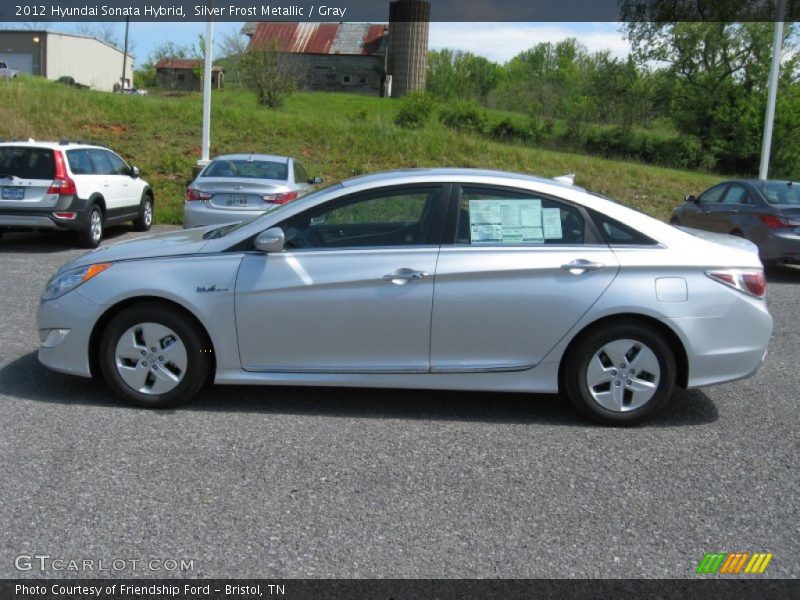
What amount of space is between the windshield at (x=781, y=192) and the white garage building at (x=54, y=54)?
58.3 metres

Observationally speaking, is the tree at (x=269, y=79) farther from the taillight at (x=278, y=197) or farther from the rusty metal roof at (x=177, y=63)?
the rusty metal roof at (x=177, y=63)

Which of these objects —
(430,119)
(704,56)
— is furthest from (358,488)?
(704,56)

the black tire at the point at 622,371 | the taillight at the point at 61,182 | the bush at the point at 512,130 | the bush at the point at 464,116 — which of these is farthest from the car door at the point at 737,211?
the bush at the point at 464,116

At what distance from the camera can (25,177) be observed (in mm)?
12023

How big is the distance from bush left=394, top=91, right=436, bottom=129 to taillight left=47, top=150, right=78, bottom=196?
72.0 ft

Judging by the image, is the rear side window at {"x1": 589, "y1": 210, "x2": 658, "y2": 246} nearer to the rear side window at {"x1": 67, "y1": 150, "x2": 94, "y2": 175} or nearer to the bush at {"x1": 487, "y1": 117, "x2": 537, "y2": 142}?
the rear side window at {"x1": 67, "y1": 150, "x2": 94, "y2": 175}

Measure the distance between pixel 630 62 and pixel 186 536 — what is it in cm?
4736

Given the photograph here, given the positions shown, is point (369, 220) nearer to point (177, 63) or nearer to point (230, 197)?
point (230, 197)

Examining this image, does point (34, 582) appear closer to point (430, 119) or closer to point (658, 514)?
point (658, 514)

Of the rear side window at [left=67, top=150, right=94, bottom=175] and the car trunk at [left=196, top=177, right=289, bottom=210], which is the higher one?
the rear side window at [left=67, top=150, right=94, bottom=175]

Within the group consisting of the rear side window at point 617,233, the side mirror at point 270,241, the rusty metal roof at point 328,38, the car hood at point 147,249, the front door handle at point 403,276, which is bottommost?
the front door handle at point 403,276

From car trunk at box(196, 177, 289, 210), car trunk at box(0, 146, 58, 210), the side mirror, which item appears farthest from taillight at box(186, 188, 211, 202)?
the side mirror

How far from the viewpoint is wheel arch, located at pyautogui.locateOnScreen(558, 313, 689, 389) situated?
5.08 m

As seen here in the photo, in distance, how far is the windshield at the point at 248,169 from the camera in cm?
1252
